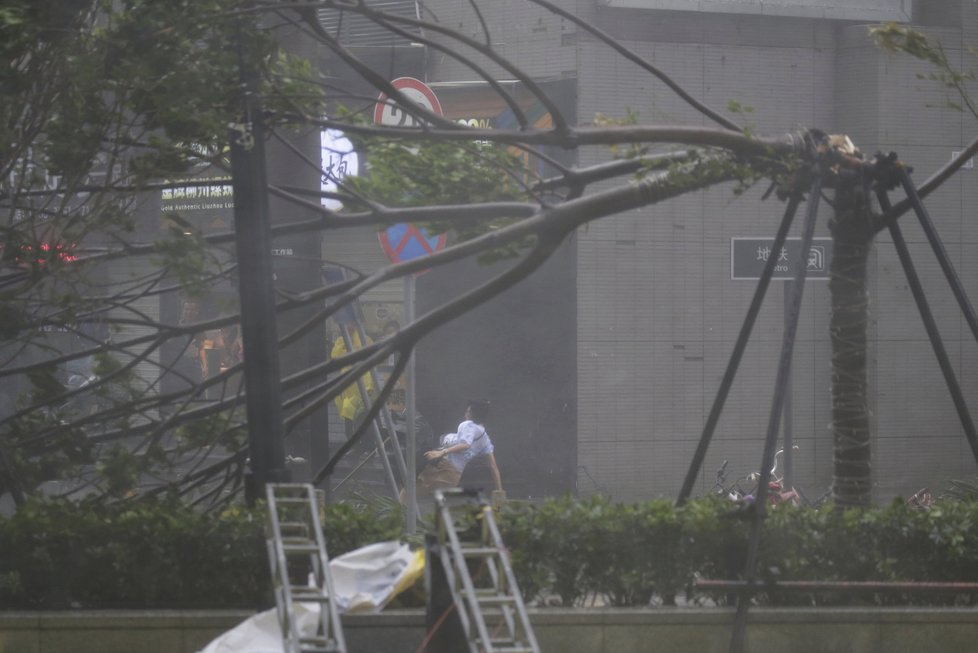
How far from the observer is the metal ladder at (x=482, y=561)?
3.70 meters

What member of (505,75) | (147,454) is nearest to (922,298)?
(147,454)

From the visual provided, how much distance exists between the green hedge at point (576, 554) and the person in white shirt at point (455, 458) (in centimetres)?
475

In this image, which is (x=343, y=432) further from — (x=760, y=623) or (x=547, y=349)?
(x=760, y=623)

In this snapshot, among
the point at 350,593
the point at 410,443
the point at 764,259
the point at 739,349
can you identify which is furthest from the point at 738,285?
the point at 350,593

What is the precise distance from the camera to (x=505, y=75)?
1380 cm

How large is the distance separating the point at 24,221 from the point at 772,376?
350 inches

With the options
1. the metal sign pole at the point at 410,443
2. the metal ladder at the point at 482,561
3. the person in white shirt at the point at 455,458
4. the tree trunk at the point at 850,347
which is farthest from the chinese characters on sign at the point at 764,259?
the metal ladder at the point at 482,561

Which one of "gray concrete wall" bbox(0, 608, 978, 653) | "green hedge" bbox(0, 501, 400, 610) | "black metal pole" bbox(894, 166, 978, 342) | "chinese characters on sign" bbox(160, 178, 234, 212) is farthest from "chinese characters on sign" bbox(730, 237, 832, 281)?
"chinese characters on sign" bbox(160, 178, 234, 212)

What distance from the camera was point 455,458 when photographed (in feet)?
38.5

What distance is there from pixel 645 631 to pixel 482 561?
7.58ft

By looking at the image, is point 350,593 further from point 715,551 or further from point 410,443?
point 410,443

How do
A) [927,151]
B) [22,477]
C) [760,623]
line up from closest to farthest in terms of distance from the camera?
[760,623] → [22,477] → [927,151]

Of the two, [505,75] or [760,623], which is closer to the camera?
[760,623]

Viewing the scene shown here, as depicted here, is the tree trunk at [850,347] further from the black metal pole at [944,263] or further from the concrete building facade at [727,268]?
the concrete building facade at [727,268]
